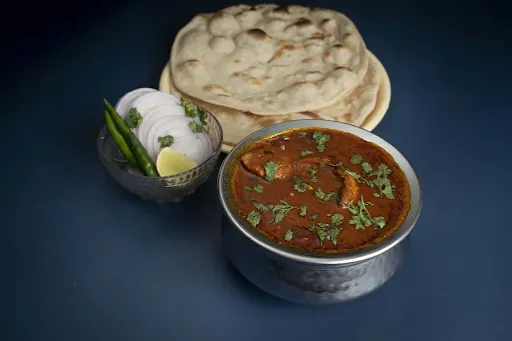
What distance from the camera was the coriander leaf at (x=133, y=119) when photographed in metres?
2.07

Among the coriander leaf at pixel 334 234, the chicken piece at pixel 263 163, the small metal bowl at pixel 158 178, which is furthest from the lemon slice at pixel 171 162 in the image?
the coriander leaf at pixel 334 234

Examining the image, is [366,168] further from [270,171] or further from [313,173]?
[270,171]

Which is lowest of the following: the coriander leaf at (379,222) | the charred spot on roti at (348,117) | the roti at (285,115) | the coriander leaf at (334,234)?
the charred spot on roti at (348,117)

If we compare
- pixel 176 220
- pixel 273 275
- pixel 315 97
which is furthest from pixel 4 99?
pixel 273 275

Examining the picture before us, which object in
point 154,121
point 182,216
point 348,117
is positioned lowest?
point 182,216

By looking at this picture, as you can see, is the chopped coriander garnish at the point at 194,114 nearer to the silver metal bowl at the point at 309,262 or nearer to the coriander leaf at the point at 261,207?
the silver metal bowl at the point at 309,262

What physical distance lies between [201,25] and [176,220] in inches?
36.6

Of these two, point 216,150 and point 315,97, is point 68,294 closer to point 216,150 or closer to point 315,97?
point 216,150

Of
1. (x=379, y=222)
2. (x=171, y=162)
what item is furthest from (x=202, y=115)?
(x=379, y=222)

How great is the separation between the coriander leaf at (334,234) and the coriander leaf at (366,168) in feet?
0.83

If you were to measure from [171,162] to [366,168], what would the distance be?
0.64 m

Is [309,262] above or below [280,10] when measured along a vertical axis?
below

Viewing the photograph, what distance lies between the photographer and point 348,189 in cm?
169

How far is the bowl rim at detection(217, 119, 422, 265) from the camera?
1.53 meters
